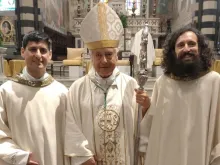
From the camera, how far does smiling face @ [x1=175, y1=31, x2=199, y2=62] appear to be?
80.1 inches

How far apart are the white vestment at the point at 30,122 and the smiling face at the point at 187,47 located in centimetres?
122

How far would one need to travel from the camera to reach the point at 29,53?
202cm

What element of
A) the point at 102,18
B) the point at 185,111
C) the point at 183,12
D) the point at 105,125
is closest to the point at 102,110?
the point at 105,125

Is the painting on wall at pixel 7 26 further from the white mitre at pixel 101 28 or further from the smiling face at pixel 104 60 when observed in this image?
the smiling face at pixel 104 60

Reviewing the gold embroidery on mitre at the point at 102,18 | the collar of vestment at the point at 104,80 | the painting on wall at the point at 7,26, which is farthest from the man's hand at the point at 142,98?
the painting on wall at the point at 7,26

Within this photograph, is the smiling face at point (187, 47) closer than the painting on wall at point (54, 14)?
Yes

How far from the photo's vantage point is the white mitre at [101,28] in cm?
214

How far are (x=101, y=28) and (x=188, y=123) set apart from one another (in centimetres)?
115

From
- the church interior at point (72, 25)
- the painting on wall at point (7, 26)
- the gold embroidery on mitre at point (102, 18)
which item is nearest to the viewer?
the gold embroidery on mitre at point (102, 18)

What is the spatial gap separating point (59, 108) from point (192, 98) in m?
1.19

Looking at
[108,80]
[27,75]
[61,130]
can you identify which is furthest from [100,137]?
[27,75]

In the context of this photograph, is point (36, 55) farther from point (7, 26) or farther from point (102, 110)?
point (7, 26)

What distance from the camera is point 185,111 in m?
1.98

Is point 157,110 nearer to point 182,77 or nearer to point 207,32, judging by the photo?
point 182,77
